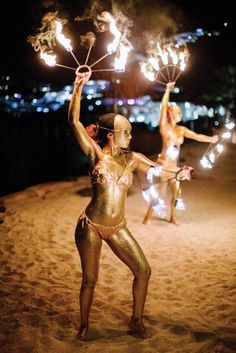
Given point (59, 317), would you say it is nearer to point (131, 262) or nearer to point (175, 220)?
point (131, 262)

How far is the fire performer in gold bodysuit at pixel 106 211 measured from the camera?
3.95 m

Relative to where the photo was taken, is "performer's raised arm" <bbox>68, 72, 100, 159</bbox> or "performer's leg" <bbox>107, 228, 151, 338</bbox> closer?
"performer's raised arm" <bbox>68, 72, 100, 159</bbox>

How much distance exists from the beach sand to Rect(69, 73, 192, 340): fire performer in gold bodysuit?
519 millimetres

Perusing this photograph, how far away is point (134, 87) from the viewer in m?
13.9

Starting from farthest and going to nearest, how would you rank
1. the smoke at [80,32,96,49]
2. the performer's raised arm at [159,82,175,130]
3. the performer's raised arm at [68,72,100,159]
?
the performer's raised arm at [159,82,175,130]
the smoke at [80,32,96,49]
the performer's raised arm at [68,72,100,159]

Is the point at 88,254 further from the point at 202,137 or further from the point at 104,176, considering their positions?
the point at 202,137

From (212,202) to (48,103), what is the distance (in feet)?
74.7

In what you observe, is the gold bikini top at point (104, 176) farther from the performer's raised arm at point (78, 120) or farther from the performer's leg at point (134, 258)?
the performer's leg at point (134, 258)

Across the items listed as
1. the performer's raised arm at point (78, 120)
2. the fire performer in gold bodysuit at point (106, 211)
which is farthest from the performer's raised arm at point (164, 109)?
the performer's raised arm at point (78, 120)

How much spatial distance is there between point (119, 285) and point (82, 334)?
1.50 metres

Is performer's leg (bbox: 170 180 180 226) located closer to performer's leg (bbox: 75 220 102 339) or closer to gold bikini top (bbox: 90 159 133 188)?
gold bikini top (bbox: 90 159 133 188)

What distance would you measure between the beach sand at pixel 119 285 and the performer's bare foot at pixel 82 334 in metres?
0.05

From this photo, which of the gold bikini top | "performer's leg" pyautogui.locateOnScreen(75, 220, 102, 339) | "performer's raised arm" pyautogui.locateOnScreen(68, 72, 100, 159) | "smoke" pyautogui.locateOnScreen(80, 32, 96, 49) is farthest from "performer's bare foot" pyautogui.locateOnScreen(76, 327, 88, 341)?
"smoke" pyautogui.locateOnScreen(80, 32, 96, 49)

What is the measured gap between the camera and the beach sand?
164 inches
